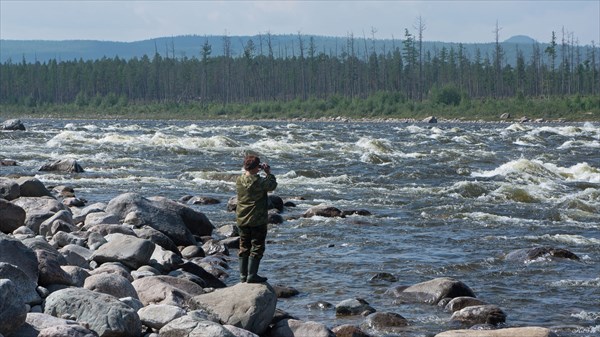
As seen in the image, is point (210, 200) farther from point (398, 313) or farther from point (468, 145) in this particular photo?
point (468, 145)

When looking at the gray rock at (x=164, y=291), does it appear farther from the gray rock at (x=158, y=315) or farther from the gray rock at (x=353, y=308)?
the gray rock at (x=353, y=308)

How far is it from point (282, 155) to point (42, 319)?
28099mm

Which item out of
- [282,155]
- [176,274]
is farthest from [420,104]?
[176,274]

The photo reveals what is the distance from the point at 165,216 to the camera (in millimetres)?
16125

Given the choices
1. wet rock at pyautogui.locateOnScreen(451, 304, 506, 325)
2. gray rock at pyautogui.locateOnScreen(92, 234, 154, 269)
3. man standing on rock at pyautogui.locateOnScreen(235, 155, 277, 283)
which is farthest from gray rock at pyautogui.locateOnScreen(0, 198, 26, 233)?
wet rock at pyautogui.locateOnScreen(451, 304, 506, 325)

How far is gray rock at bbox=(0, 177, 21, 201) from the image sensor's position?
17.9 metres

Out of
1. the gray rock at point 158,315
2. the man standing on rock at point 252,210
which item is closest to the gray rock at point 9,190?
the man standing on rock at point 252,210

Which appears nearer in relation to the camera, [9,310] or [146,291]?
[9,310]

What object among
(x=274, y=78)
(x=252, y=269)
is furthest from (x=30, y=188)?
(x=274, y=78)

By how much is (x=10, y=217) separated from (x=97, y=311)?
6290mm

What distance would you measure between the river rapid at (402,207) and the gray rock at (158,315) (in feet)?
7.96

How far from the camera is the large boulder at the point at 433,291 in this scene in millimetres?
12109

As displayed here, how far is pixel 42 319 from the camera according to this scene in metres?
8.45

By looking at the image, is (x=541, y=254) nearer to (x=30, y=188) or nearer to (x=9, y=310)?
(x=9, y=310)
